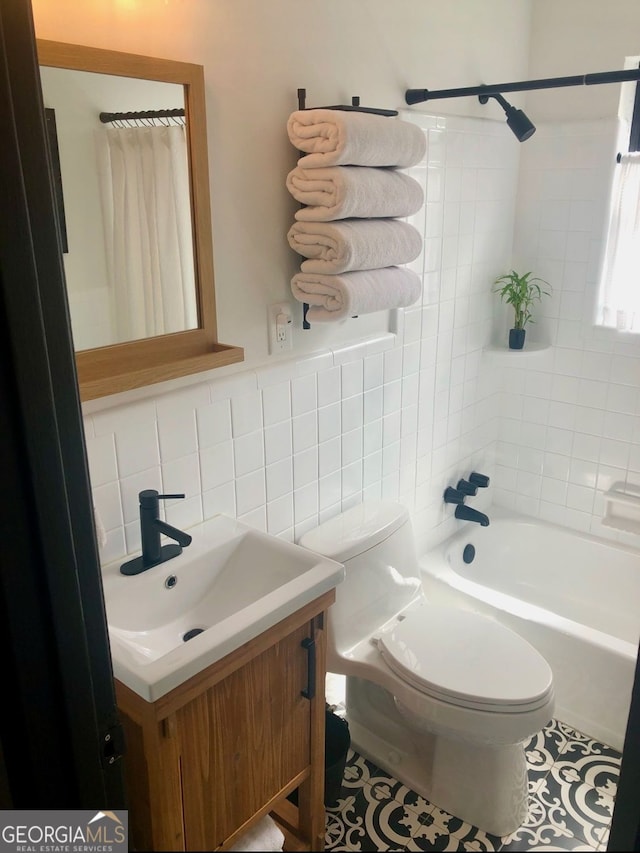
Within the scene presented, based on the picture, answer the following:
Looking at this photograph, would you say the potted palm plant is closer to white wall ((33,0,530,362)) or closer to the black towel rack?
white wall ((33,0,530,362))

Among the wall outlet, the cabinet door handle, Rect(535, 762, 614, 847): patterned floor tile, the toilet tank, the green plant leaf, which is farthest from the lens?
the green plant leaf

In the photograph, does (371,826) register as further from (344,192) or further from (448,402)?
(448,402)

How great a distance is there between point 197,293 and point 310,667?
779 millimetres

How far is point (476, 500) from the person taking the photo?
2.58 metres

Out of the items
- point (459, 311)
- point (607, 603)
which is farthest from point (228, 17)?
point (607, 603)

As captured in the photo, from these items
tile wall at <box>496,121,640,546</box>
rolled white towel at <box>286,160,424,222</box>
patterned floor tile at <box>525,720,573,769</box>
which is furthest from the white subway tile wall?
patterned floor tile at <box>525,720,573,769</box>

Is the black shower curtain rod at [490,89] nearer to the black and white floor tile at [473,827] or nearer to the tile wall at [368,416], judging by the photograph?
the tile wall at [368,416]

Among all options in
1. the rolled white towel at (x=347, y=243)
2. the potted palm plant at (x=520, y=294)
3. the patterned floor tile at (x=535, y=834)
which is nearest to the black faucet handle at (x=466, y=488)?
the potted palm plant at (x=520, y=294)

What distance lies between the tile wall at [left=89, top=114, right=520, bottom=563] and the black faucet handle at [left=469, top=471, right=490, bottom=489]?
34 millimetres

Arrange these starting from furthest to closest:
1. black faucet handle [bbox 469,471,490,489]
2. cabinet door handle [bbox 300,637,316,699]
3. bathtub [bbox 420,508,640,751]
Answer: black faucet handle [bbox 469,471,490,489]
bathtub [bbox 420,508,640,751]
cabinet door handle [bbox 300,637,316,699]

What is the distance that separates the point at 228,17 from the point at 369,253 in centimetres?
53

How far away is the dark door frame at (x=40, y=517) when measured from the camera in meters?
0.62

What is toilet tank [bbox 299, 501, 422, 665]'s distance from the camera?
173cm

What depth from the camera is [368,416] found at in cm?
195
